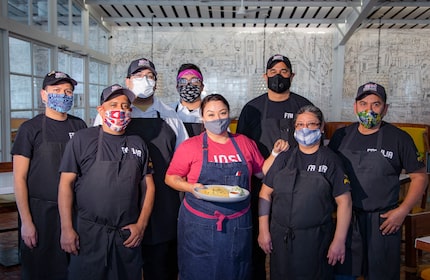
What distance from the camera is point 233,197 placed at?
1842 millimetres

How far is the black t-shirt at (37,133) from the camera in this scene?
2.23 m

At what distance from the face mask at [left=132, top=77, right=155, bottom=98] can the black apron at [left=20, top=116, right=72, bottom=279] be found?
17.8 inches

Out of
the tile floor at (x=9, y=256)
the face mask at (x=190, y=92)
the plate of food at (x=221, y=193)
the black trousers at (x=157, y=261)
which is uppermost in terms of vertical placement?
the face mask at (x=190, y=92)

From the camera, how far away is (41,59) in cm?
636

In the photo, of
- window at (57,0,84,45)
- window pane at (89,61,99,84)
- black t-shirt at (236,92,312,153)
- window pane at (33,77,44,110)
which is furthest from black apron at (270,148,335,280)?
window pane at (89,61,99,84)

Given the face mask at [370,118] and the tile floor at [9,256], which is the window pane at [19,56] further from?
the face mask at [370,118]

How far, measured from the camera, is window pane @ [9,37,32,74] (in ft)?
17.6

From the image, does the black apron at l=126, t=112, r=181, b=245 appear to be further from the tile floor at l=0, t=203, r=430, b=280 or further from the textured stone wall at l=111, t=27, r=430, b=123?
the textured stone wall at l=111, t=27, r=430, b=123

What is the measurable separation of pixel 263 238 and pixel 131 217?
0.72 metres

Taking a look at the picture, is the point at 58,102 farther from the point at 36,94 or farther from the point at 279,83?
the point at 36,94

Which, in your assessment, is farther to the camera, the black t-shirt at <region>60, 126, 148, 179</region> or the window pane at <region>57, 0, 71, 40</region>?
the window pane at <region>57, 0, 71, 40</region>

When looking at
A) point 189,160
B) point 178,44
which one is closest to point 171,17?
point 178,44

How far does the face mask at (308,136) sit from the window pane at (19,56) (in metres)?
4.62

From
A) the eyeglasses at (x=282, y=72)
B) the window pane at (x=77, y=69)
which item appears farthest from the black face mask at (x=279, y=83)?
the window pane at (x=77, y=69)
